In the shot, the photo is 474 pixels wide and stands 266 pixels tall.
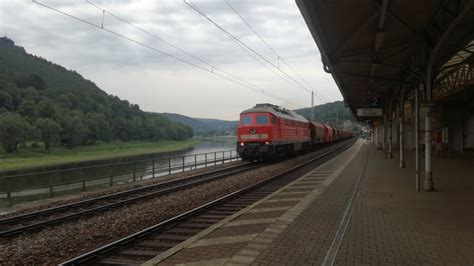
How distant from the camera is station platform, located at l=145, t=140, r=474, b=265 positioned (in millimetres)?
6074

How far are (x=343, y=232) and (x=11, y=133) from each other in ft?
217

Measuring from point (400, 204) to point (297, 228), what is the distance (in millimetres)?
3853

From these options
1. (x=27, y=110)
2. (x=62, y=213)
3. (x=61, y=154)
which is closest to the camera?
(x=62, y=213)

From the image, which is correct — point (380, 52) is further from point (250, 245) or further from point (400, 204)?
point (250, 245)

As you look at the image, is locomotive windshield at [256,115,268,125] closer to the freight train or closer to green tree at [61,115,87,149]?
the freight train

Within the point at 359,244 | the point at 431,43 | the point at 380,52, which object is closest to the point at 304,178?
the point at 380,52

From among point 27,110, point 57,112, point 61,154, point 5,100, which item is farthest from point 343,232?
point 5,100

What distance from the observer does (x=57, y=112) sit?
84.3 meters

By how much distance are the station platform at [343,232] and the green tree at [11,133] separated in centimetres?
6145

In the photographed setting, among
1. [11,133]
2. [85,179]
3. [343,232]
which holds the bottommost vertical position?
[343,232]

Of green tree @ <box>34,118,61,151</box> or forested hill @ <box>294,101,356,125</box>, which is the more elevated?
forested hill @ <box>294,101,356,125</box>

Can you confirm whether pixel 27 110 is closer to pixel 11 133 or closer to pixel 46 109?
pixel 46 109

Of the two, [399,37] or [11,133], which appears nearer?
[399,37]

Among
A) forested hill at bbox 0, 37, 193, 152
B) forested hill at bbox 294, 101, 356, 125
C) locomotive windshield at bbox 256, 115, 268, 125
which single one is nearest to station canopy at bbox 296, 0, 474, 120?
locomotive windshield at bbox 256, 115, 268, 125
